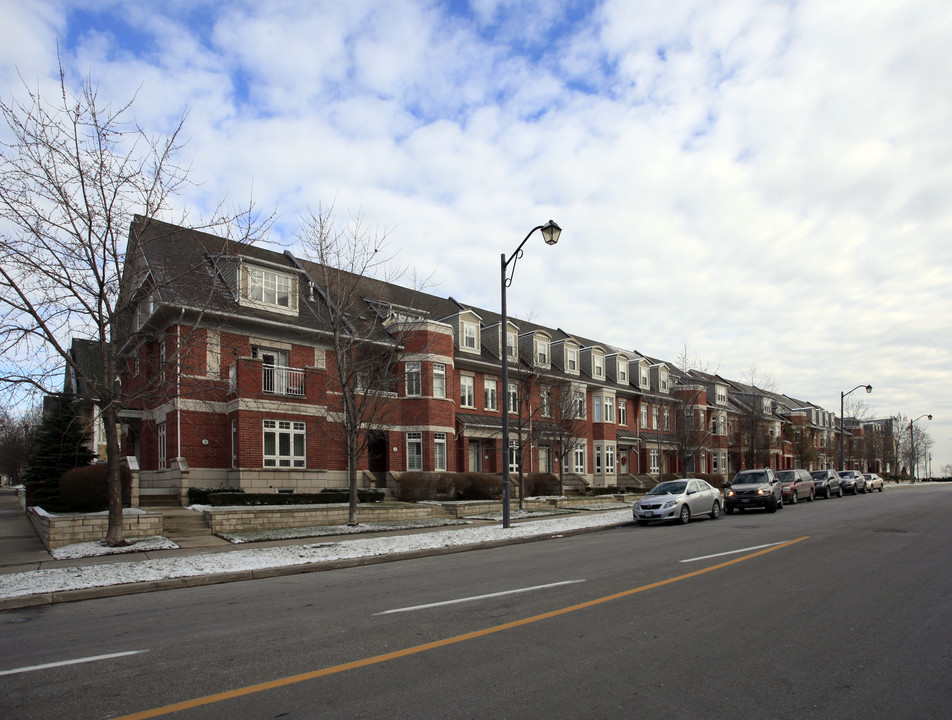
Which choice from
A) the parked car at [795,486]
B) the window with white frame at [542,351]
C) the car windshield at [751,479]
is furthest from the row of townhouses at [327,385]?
the car windshield at [751,479]

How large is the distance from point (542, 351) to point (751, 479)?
16.6m

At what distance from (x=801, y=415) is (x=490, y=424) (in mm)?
53627

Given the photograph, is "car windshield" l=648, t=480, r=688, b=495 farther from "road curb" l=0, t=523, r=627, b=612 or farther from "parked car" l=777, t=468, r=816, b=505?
"parked car" l=777, t=468, r=816, b=505

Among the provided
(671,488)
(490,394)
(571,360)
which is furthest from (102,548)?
(571,360)

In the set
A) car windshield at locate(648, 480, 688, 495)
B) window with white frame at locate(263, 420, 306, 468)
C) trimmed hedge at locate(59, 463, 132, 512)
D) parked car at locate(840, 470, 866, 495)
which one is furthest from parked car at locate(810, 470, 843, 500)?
trimmed hedge at locate(59, 463, 132, 512)

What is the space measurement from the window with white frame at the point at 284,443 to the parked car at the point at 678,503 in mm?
12781

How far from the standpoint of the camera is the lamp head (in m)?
17.7

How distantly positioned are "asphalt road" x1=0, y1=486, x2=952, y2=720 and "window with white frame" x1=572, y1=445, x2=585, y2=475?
2932 centimetres

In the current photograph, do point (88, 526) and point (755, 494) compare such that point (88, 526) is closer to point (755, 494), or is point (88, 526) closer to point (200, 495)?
point (200, 495)

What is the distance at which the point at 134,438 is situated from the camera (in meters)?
29.2

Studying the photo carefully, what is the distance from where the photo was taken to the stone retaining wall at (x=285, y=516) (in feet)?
59.0

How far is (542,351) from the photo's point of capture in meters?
40.5

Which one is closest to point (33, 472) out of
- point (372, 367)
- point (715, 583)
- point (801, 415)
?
→ point (372, 367)

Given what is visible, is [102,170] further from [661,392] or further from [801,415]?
[801,415]
